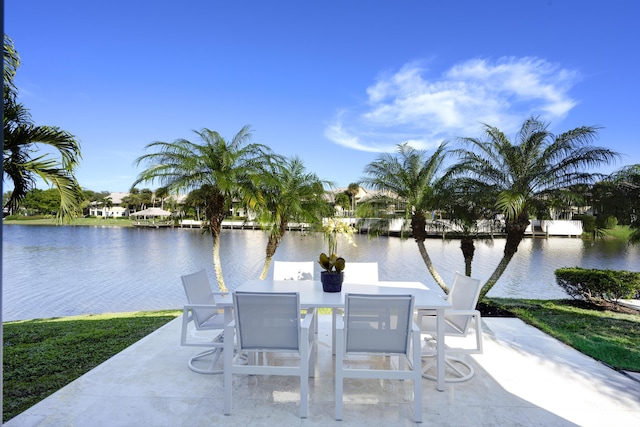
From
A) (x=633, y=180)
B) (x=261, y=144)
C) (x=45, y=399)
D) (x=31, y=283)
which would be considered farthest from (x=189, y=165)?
(x=31, y=283)

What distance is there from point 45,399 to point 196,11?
11.9 metres

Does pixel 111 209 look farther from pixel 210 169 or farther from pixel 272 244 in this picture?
pixel 210 169

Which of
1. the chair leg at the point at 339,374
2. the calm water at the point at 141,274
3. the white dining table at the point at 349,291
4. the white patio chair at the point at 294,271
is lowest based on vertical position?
the calm water at the point at 141,274

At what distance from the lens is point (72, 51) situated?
47.1 feet

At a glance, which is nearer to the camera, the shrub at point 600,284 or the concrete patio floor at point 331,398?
the concrete patio floor at point 331,398

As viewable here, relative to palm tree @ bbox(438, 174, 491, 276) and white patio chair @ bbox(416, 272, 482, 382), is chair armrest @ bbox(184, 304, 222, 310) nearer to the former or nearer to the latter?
white patio chair @ bbox(416, 272, 482, 382)

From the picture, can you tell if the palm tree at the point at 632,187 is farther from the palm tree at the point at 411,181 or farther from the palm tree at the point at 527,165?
the palm tree at the point at 411,181

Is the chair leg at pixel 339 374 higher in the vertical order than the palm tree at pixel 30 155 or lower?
lower

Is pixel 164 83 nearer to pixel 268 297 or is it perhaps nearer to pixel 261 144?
pixel 261 144

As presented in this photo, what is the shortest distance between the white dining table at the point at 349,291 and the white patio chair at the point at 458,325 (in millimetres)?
143

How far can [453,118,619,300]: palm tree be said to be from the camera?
288 inches

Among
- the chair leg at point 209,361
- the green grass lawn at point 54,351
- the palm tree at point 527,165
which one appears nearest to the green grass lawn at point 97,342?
the green grass lawn at point 54,351

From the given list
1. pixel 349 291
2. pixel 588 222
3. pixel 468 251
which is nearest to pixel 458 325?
pixel 349 291

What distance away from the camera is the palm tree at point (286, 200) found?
8.39 meters
